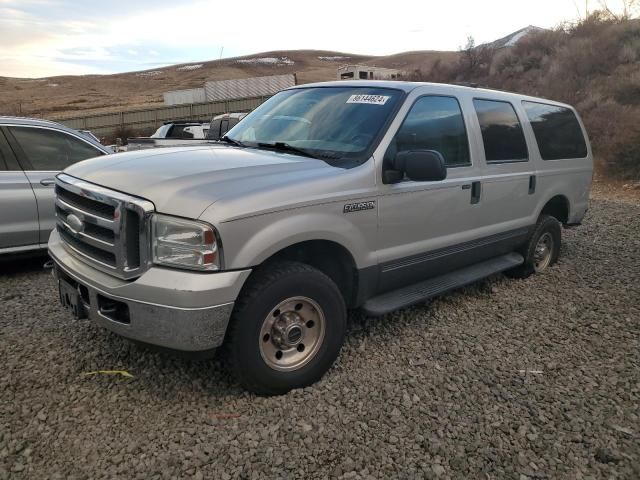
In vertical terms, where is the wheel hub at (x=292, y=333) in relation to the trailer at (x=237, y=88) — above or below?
below

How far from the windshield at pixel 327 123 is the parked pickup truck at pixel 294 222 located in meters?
0.01

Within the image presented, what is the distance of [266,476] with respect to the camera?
2.48m

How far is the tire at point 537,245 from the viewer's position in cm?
536

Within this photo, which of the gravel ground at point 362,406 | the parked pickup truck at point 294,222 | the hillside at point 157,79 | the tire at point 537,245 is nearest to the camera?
Answer: the gravel ground at point 362,406

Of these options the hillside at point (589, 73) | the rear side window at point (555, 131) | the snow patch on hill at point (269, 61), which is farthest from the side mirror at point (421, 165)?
the snow patch on hill at point (269, 61)

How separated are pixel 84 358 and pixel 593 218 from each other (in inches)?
318

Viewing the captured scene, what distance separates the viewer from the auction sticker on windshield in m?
3.81

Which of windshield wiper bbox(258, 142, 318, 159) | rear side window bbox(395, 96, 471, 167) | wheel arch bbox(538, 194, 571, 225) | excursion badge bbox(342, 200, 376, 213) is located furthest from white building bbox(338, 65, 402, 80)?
excursion badge bbox(342, 200, 376, 213)

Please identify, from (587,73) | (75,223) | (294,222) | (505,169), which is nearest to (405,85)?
(505,169)

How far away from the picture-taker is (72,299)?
3186 mm

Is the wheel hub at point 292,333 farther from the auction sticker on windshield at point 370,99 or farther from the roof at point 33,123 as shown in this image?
the roof at point 33,123

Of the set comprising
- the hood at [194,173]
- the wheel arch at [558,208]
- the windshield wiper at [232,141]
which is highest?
the windshield wiper at [232,141]

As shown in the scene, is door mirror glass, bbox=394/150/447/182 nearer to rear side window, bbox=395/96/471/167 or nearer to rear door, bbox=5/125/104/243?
rear side window, bbox=395/96/471/167

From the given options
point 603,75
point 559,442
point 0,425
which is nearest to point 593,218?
point 559,442
